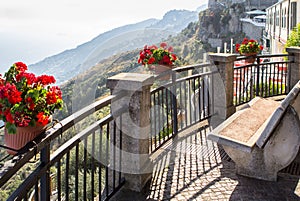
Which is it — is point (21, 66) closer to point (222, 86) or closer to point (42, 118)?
point (42, 118)

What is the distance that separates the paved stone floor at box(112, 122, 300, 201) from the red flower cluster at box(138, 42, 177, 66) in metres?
1.62

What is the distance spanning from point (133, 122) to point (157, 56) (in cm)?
225

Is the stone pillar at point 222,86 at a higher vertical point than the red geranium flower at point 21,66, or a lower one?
lower

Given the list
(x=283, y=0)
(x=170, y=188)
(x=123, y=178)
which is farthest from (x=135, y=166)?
(x=283, y=0)

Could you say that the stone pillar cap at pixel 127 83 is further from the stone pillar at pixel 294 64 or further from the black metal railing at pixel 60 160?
the stone pillar at pixel 294 64

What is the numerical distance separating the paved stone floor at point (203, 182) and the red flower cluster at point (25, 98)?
1.41m

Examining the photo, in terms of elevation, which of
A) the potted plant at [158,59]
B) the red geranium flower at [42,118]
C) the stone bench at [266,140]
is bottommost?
the stone bench at [266,140]

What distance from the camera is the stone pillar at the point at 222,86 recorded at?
5134 mm

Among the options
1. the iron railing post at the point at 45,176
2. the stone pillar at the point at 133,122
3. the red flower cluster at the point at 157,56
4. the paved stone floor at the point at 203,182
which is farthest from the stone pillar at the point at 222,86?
the iron railing post at the point at 45,176

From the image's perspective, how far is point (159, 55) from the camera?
508cm

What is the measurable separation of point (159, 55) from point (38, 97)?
3295 millimetres

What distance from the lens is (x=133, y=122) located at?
3086 millimetres

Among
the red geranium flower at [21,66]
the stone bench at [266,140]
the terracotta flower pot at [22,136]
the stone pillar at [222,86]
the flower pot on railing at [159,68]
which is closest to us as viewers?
the terracotta flower pot at [22,136]

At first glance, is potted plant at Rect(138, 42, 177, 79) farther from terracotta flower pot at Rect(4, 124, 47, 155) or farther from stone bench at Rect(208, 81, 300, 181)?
terracotta flower pot at Rect(4, 124, 47, 155)
